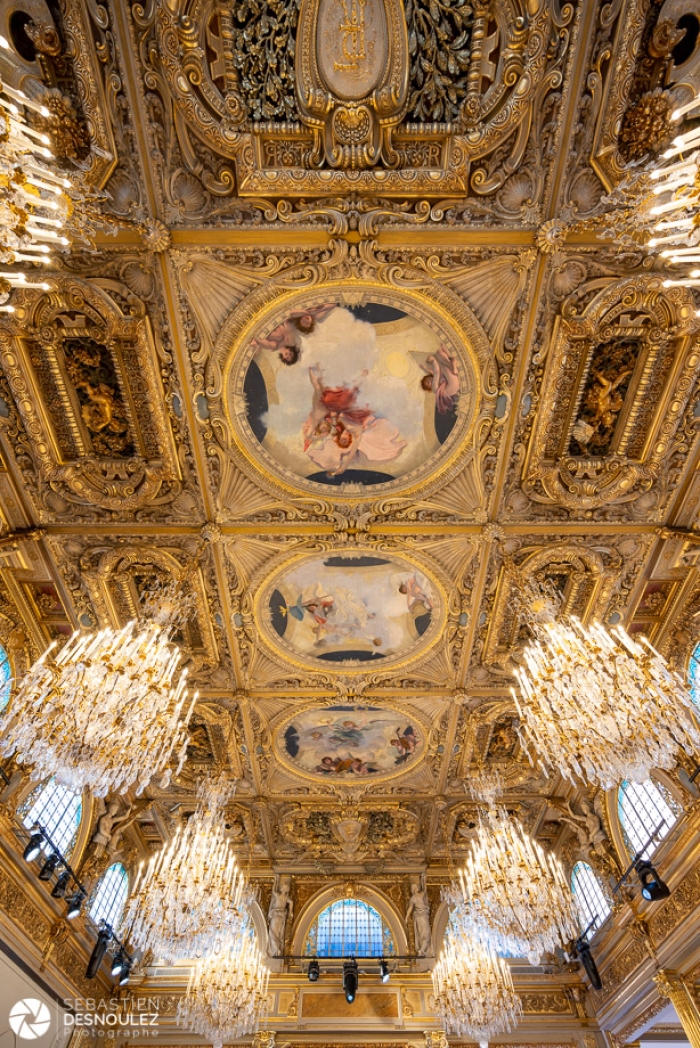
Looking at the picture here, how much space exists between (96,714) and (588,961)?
497 inches

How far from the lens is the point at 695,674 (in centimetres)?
1042

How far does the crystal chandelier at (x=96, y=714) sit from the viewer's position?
6.87 metres

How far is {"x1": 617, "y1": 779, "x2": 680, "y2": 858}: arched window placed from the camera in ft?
37.3

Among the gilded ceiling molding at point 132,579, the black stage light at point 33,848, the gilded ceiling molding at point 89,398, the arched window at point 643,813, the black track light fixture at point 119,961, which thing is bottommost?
the black stage light at point 33,848

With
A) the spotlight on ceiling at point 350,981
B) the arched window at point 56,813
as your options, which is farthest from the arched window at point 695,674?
the arched window at point 56,813

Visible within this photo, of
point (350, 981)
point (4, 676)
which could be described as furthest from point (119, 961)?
→ point (4, 676)

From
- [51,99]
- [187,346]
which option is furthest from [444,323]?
[51,99]

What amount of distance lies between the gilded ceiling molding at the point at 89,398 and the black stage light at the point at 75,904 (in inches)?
296

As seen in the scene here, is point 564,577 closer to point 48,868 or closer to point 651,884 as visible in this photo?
point 651,884

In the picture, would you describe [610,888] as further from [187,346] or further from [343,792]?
[187,346]

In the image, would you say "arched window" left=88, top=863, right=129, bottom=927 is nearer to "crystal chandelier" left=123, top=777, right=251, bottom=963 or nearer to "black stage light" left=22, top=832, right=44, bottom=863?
"crystal chandelier" left=123, top=777, right=251, bottom=963

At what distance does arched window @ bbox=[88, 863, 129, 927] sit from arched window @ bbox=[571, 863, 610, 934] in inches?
432

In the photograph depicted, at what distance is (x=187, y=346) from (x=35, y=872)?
9.64 metres

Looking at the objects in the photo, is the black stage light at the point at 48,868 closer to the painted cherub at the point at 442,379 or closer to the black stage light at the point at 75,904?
the black stage light at the point at 75,904
